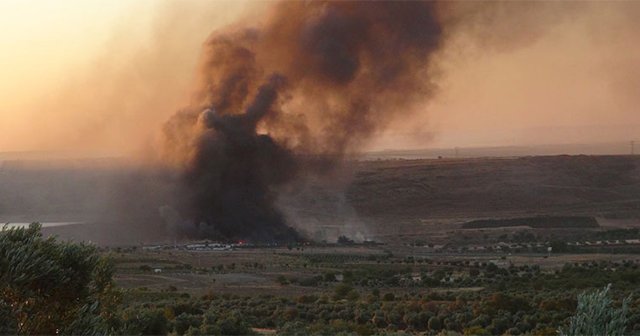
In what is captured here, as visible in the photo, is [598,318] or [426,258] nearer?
[598,318]

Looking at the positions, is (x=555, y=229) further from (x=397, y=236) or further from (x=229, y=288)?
(x=229, y=288)

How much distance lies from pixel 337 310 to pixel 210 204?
5483cm

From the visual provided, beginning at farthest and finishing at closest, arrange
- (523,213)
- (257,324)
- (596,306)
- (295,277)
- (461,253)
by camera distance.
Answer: (523,213) → (461,253) → (295,277) → (257,324) → (596,306)

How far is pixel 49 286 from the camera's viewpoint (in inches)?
576

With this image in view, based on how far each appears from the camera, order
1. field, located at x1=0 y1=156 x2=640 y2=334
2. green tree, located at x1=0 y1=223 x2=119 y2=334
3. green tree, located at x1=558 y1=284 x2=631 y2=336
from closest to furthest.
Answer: green tree, located at x1=558 y1=284 x2=631 y2=336, green tree, located at x1=0 y1=223 x2=119 y2=334, field, located at x1=0 y1=156 x2=640 y2=334

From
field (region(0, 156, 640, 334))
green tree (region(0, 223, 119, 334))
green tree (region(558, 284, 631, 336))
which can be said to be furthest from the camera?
field (region(0, 156, 640, 334))

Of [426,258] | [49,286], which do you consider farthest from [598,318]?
[426,258]

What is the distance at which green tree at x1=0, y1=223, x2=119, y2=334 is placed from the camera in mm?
13750

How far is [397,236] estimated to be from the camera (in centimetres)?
9456

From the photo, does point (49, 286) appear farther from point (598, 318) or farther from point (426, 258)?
point (426, 258)

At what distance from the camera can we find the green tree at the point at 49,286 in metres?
13.8

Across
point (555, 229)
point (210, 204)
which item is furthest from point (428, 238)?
point (210, 204)

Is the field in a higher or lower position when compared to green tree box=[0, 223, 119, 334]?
lower

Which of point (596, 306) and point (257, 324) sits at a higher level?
point (596, 306)
